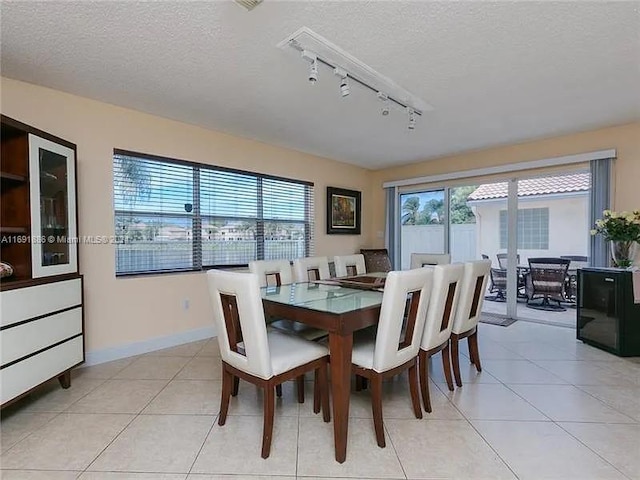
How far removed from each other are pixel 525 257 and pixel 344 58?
4.28 meters

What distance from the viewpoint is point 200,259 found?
3.87 meters

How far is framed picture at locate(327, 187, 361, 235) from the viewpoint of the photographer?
17.5 ft

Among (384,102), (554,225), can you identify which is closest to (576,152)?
(554,225)

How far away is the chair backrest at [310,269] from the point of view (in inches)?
132

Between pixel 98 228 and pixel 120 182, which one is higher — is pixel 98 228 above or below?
below

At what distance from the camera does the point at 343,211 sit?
18.2 feet

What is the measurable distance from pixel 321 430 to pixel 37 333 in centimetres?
197

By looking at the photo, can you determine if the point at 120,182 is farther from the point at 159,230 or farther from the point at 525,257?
the point at 525,257

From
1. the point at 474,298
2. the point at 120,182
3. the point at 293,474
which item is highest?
the point at 120,182

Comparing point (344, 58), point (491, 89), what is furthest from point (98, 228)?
point (491, 89)

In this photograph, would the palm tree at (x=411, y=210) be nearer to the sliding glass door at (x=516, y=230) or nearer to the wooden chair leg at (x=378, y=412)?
the sliding glass door at (x=516, y=230)

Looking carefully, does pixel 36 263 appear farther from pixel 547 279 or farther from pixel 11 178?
pixel 547 279

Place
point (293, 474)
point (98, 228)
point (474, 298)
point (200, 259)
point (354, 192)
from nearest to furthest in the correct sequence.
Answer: point (293, 474) < point (474, 298) < point (98, 228) < point (200, 259) < point (354, 192)

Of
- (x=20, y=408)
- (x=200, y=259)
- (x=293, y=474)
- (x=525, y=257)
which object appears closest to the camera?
(x=293, y=474)
